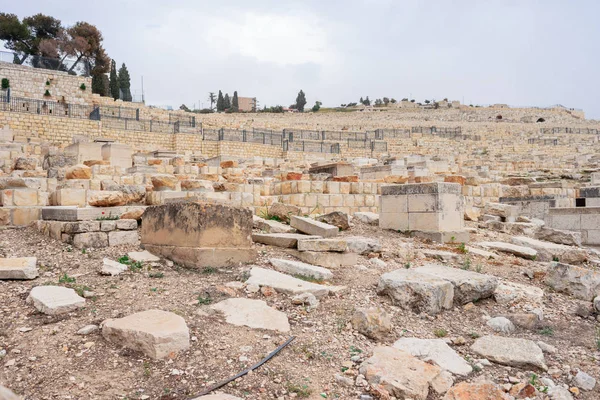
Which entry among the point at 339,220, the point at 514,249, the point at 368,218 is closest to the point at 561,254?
the point at 514,249

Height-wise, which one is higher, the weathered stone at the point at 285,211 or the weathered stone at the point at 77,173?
the weathered stone at the point at 77,173

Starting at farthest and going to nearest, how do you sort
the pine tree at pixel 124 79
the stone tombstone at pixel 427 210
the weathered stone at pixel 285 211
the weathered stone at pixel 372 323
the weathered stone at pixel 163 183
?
the pine tree at pixel 124 79
the weathered stone at pixel 163 183
the weathered stone at pixel 285 211
the stone tombstone at pixel 427 210
the weathered stone at pixel 372 323

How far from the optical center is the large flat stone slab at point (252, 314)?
3754 millimetres

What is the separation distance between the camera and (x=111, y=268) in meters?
4.85

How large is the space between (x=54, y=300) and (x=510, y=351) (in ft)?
13.2

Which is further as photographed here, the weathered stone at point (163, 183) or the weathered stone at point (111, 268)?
the weathered stone at point (163, 183)

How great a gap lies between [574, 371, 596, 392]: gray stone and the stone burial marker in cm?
356

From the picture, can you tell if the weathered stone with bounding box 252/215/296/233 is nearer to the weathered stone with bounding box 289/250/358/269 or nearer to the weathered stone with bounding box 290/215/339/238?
the weathered stone with bounding box 290/215/339/238

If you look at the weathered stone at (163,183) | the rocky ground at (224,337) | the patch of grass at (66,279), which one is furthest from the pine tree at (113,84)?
the patch of grass at (66,279)

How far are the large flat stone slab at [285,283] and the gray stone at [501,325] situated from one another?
1672mm

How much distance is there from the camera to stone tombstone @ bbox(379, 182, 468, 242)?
26.3ft

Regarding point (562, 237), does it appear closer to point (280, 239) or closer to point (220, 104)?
point (280, 239)

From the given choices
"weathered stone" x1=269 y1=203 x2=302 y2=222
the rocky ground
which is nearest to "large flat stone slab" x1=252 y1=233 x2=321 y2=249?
the rocky ground

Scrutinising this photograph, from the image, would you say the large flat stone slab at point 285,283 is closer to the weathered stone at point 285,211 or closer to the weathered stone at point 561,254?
the weathered stone at point 285,211
